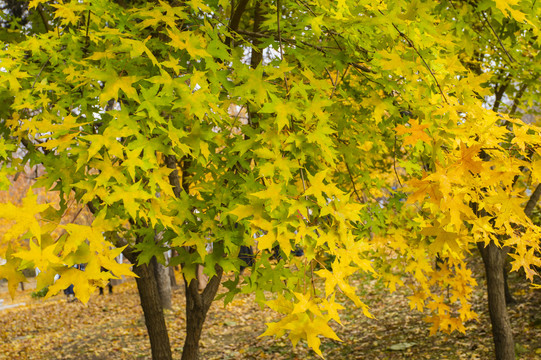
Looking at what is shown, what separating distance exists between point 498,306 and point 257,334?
→ 14.8 ft

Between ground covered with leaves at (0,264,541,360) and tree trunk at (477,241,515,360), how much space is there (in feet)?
1.72

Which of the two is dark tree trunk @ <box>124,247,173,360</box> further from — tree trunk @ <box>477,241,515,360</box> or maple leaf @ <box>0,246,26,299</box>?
tree trunk @ <box>477,241,515,360</box>

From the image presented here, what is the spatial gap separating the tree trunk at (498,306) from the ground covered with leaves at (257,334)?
524 mm

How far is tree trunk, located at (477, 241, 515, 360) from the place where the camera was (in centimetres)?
489

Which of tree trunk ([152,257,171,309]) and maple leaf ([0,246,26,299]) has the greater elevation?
tree trunk ([152,257,171,309])

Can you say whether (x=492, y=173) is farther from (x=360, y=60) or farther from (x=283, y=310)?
(x=360, y=60)

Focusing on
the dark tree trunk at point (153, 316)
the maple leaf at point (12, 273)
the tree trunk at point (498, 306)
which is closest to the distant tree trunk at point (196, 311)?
the dark tree trunk at point (153, 316)

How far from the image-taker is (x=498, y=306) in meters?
5.02

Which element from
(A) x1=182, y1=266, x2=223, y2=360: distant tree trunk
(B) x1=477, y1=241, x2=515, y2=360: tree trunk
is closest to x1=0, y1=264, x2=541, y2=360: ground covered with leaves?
(B) x1=477, y1=241, x2=515, y2=360: tree trunk

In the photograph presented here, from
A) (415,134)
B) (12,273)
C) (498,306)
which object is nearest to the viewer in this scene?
(12,273)

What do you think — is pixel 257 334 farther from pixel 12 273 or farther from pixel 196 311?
pixel 12 273

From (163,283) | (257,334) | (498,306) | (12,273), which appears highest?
(163,283)

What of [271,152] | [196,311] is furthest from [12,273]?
[196,311]

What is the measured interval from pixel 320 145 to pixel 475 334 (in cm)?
560
